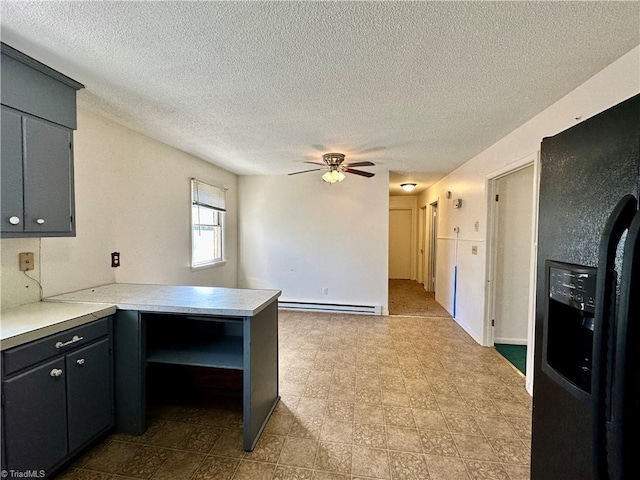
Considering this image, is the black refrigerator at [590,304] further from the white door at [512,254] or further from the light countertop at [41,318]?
the white door at [512,254]

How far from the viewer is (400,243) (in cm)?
833

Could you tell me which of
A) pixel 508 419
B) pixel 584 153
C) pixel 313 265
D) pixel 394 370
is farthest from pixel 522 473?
pixel 313 265

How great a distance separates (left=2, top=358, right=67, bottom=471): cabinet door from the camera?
1356mm

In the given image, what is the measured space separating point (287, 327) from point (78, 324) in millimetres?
2735

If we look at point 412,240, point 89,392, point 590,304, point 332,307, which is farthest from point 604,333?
point 412,240

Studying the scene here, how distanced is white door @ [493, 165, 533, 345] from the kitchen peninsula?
286 cm

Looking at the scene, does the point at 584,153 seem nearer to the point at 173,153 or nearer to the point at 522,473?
the point at 522,473

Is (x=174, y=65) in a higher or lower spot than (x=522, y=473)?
higher

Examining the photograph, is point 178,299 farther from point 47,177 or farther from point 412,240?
point 412,240

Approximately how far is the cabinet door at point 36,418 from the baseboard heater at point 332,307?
360 cm

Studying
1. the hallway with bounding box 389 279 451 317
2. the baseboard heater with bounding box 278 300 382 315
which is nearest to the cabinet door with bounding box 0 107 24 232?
the baseboard heater with bounding box 278 300 382 315

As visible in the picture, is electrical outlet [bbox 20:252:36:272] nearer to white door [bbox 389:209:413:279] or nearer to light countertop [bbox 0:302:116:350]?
light countertop [bbox 0:302:116:350]

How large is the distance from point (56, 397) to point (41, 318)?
1.45 ft

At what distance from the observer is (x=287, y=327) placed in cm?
414
